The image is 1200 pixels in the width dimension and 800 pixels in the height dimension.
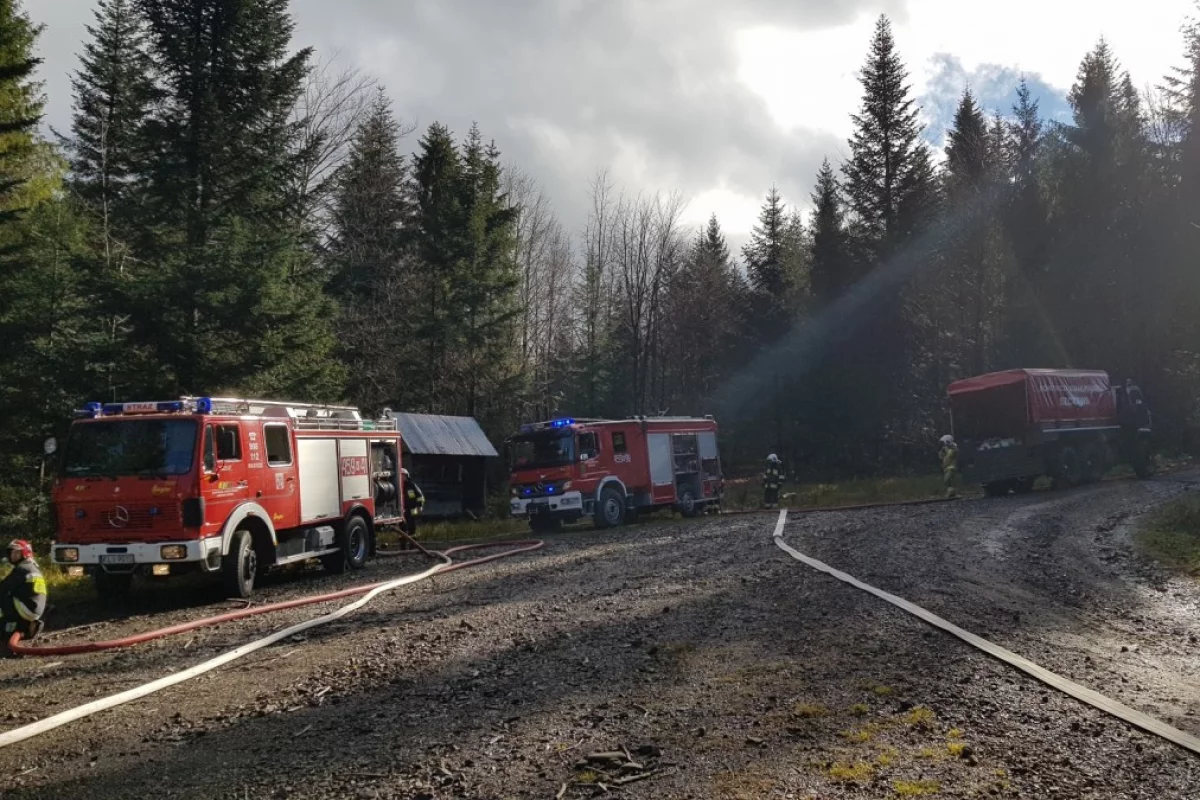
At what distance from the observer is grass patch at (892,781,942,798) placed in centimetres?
418

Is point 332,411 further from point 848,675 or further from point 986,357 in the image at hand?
point 986,357

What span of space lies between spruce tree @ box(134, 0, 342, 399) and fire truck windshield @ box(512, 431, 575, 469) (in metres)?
5.45

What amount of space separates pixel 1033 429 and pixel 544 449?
42.4ft

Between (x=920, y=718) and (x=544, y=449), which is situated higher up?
(x=544, y=449)

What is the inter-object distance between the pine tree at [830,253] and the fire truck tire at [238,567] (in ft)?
116

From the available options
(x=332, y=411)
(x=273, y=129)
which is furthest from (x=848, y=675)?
(x=273, y=129)

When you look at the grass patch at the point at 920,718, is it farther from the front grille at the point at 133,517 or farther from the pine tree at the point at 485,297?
the pine tree at the point at 485,297

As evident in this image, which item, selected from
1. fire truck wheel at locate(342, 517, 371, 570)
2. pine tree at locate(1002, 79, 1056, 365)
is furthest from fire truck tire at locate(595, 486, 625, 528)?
pine tree at locate(1002, 79, 1056, 365)

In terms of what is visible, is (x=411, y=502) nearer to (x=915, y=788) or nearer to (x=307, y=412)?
(x=307, y=412)

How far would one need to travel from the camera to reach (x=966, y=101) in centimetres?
4500

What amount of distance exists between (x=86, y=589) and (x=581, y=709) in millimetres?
11203

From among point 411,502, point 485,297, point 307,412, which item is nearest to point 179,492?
point 307,412

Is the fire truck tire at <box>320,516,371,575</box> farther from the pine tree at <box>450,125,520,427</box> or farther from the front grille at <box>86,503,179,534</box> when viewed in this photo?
the pine tree at <box>450,125,520,427</box>

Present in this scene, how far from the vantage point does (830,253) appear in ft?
144
